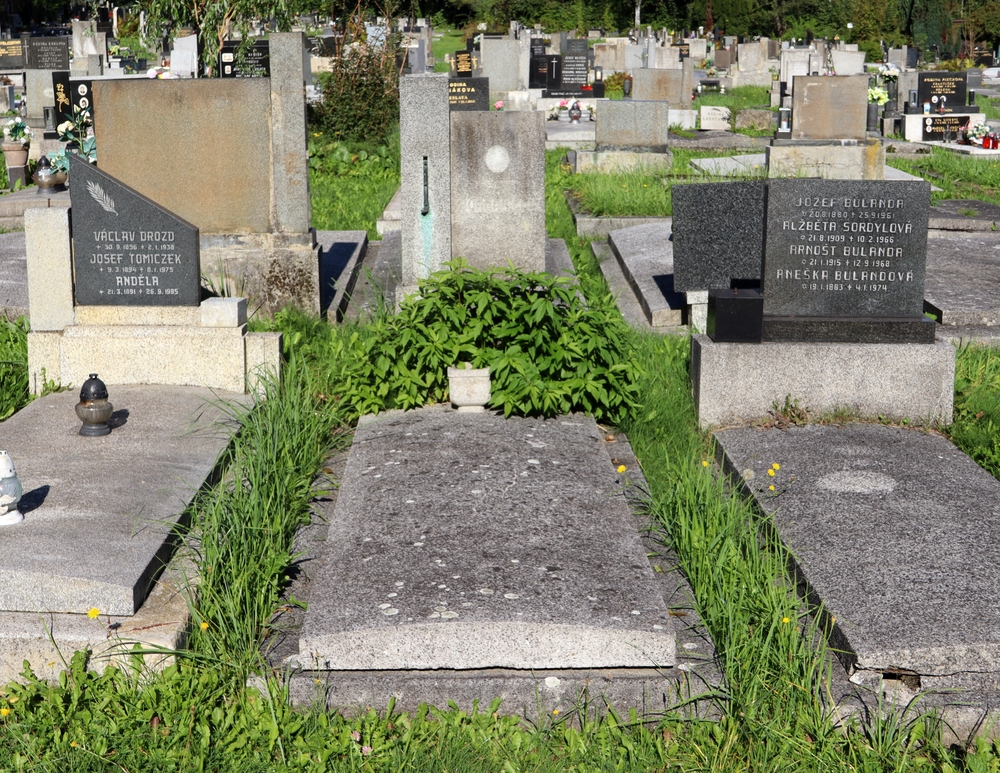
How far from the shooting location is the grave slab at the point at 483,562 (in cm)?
346

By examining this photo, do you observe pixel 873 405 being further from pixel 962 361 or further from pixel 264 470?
pixel 264 470

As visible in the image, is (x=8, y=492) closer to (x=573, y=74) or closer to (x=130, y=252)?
(x=130, y=252)

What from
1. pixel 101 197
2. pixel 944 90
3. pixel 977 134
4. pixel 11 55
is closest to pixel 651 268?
pixel 101 197

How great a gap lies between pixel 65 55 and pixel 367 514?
24010 mm

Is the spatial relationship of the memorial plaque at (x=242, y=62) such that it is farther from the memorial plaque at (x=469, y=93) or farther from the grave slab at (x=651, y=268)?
the grave slab at (x=651, y=268)

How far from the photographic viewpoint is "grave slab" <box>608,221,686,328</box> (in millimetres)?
7867

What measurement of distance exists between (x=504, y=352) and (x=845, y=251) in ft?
5.86

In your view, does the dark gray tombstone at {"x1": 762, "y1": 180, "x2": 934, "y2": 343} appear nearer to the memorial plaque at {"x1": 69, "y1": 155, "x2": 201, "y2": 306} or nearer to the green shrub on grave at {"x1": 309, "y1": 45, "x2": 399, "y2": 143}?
the memorial plaque at {"x1": 69, "y1": 155, "x2": 201, "y2": 306}

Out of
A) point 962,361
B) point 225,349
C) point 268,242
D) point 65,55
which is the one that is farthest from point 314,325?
point 65,55

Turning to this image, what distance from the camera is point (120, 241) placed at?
6.09 meters

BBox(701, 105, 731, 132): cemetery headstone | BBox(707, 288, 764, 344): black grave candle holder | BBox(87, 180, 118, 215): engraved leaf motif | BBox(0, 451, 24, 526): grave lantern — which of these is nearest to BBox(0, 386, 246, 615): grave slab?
BBox(0, 451, 24, 526): grave lantern

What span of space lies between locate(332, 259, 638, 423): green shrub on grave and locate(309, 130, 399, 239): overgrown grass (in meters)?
5.39

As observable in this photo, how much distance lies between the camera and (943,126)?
1928 centimetres

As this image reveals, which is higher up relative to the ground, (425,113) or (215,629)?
(425,113)
